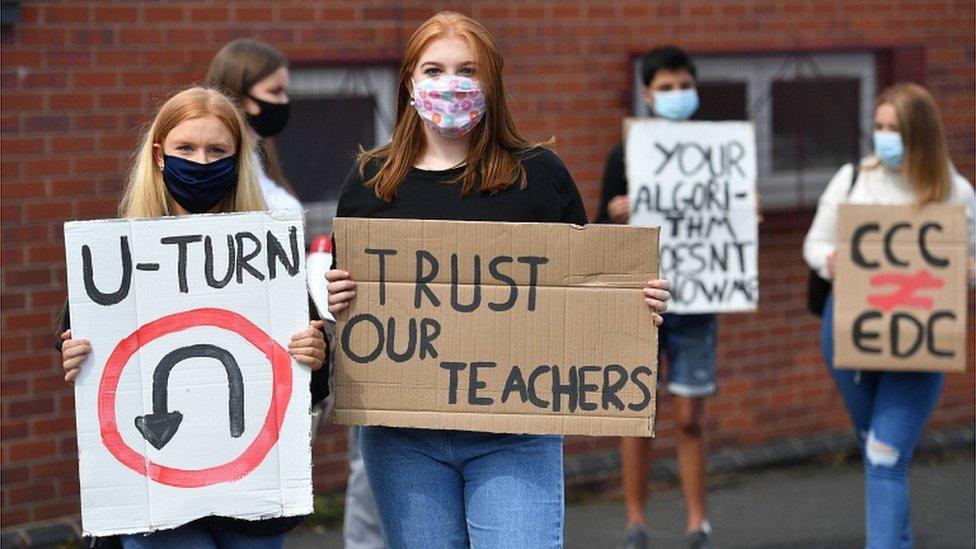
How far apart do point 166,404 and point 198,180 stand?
1.71 feet

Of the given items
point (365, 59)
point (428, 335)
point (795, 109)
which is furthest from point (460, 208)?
point (795, 109)

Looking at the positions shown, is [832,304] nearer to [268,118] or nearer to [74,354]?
[268,118]

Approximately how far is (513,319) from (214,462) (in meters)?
0.78

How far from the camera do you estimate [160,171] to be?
3.81m

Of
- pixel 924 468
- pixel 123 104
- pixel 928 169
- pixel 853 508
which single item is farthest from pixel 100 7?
pixel 924 468

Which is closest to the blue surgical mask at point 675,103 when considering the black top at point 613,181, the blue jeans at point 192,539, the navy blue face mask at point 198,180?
the black top at point 613,181

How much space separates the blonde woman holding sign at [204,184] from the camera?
372 cm

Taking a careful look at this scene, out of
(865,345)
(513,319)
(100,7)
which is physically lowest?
(865,345)

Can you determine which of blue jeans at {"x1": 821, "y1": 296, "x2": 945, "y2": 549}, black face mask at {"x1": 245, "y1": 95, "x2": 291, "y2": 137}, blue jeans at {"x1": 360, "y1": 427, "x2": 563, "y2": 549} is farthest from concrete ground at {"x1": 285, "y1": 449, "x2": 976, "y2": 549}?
blue jeans at {"x1": 360, "y1": 427, "x2": 563, "y2": 549}

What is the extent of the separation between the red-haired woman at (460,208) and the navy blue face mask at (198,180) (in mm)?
328

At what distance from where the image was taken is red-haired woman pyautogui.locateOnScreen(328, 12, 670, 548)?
381 centimetres

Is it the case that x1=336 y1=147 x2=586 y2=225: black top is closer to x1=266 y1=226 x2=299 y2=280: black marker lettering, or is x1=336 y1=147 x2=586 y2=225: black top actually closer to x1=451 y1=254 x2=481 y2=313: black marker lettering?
x1=451 y1=254 x2=481 y2=313: black marker lettering

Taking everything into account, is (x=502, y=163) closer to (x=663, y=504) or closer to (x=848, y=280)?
(x=848, y=280)

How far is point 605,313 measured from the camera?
385 cm
